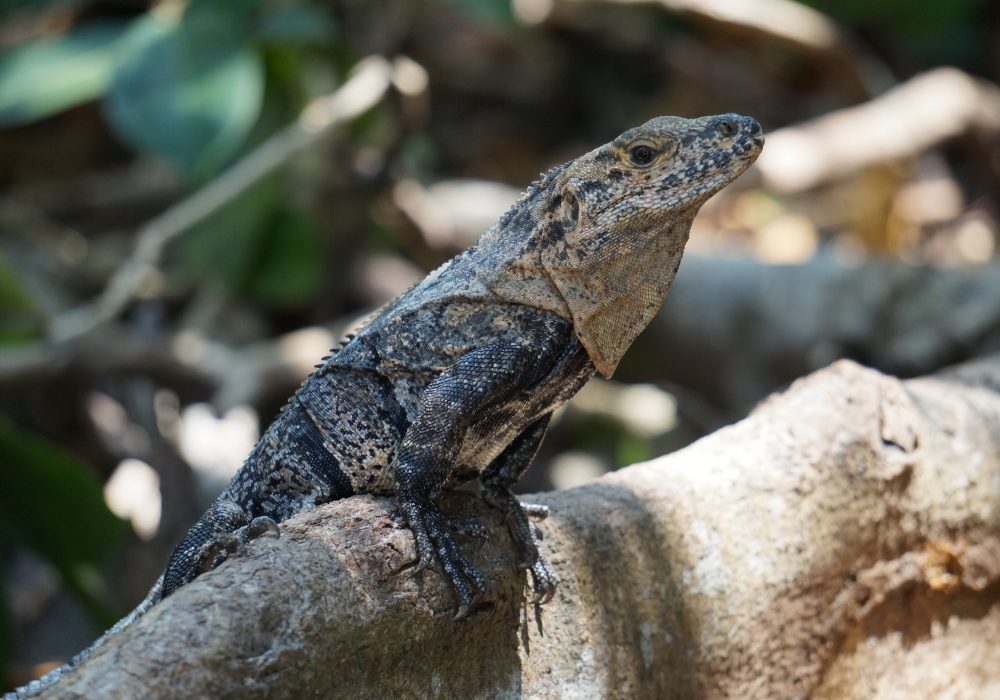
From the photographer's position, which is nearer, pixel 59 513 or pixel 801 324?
pixel 59 513

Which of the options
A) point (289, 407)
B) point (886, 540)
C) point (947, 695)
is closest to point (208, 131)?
point (289, 407)

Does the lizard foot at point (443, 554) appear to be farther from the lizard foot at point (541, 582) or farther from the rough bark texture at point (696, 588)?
the lizard foot at point (541, 582)

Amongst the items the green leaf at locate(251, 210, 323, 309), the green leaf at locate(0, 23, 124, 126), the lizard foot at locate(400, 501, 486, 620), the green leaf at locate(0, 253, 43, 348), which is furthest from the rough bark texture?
the green leaf at locate(0, 23, 124, 126)

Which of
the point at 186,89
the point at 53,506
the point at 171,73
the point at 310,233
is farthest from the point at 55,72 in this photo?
the point at 53,506

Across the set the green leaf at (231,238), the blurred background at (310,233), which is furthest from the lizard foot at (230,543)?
the green leaf at (231,238)

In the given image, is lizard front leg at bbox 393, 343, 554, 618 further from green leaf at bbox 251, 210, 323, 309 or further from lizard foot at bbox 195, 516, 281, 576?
green leaf at bbox 251, 210, 323, 309

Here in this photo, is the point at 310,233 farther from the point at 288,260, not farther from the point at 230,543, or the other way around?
the point at 230,543
